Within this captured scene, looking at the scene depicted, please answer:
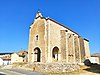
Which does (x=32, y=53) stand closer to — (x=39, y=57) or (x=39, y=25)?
(x=39, y=57)

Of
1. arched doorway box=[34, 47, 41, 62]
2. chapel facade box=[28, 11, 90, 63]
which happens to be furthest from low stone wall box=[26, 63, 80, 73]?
arched doorway box=[34, 47, 41, 62]

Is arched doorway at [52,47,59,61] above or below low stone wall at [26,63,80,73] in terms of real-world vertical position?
above

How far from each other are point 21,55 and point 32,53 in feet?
88.5

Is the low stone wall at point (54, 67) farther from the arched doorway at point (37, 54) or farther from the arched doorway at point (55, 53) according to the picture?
the arched doorway at point (37, 54)

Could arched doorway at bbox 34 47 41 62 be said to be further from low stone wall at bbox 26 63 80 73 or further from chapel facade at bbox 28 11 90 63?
low stone wall at bbox 26 63 80 73

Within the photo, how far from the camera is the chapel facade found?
115 ft

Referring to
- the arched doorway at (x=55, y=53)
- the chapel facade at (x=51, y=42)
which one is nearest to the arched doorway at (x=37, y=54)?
the chapel facade at (x=51, y=42)

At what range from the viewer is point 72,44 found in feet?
Result: 121

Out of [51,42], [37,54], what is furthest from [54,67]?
[37,54]

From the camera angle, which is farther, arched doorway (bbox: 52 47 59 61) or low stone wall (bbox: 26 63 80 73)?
arched doorway (bbox: 52 47 59 61)

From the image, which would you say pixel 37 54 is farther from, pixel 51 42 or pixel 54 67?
pixel 54 67

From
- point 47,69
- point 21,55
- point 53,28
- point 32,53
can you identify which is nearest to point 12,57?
point 21,55

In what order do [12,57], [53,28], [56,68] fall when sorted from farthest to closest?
1. [12,57]
2. [53,28]
3. [56,68]

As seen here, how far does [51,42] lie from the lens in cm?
3544
